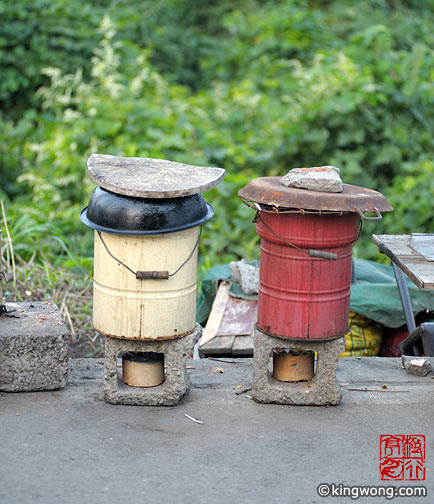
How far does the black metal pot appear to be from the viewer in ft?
11.5

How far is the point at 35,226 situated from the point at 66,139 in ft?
7.40

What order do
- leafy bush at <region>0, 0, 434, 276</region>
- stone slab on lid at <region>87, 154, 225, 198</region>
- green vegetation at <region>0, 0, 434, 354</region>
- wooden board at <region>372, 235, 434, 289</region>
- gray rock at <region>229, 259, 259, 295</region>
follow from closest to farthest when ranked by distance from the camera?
stone slab on lid at <region>87, 154, 225, 198</region>, wooden board at <region>372, 235, 434, 289</region>, gray rock at <region>229, 259, 259, 295</region>, green vegetation at <region>0, 0, 434, 354</region>, leafy bush at <region>0, 0, 434, 276</region>

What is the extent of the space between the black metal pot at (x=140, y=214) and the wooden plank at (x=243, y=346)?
4.77 feet

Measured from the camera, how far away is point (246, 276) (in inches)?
206

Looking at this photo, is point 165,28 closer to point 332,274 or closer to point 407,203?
point 407,203

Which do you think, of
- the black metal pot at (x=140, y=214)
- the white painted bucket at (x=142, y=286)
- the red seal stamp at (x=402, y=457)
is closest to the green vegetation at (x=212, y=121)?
the white painted bucket at (x=142, y=286)

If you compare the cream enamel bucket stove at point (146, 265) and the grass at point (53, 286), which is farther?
the grass at point (53, 286)

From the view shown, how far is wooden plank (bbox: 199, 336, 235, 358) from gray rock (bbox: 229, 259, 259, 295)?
0.42 metres

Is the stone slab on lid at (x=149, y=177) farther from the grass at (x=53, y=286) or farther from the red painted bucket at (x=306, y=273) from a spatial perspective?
the grass at (x=53, y=286)

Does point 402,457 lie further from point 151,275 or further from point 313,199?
point 151,275

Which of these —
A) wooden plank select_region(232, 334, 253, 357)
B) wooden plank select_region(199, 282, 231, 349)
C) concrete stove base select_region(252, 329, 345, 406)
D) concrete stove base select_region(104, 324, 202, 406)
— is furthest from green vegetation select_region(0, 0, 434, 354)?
concrete stove base select_region(252, 329, 345, 406)

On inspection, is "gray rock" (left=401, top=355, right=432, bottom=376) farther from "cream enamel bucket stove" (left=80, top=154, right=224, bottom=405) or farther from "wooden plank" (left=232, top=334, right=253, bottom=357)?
"cream enamel bucket stove" (left=80, top=154, right=224, bottom=405)

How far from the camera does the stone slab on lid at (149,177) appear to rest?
346 centimetres

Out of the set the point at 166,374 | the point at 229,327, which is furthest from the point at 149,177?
the point at 229,327
